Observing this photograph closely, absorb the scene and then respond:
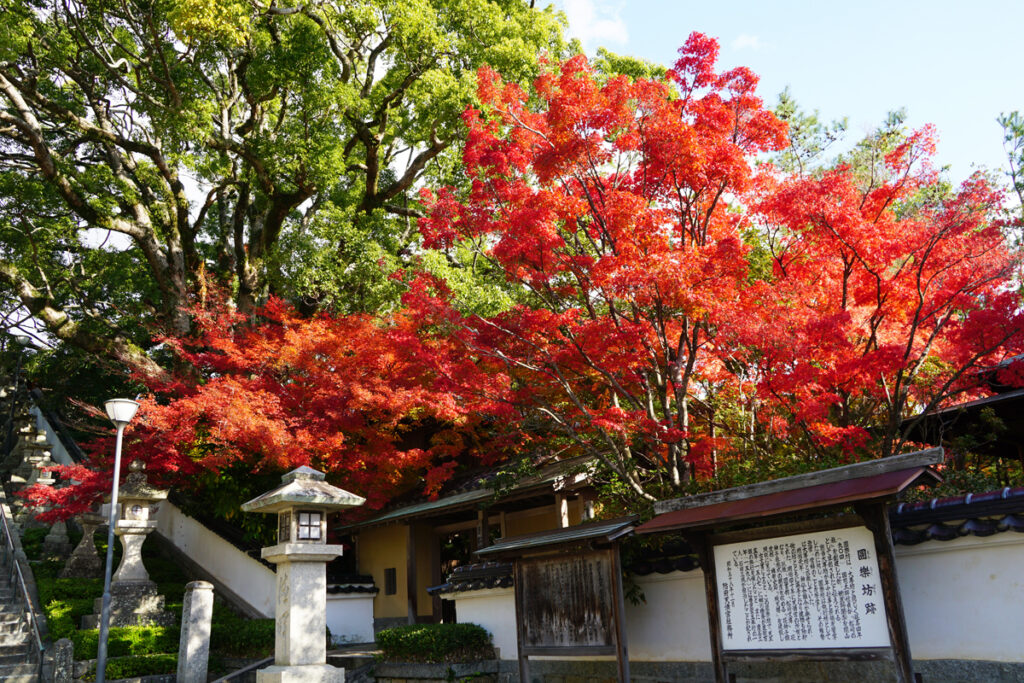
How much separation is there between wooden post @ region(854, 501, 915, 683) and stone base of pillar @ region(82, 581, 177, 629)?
14115 millimetres

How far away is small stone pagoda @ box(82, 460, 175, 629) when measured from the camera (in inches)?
592

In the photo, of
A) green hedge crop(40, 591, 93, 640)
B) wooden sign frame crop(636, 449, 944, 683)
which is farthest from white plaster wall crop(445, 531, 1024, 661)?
green hedge crop(40, 591, 93, 640)

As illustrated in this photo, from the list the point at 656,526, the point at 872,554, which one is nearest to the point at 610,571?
the point at 656,526

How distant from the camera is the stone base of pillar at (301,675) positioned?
880 cm

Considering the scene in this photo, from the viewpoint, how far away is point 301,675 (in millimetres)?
8867

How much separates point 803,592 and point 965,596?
1.53 m

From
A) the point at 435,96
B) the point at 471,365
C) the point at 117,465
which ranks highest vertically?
the point at 435,96

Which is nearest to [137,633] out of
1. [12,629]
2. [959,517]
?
[12,629]

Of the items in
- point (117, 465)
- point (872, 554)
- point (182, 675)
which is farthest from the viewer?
point (182, 675)

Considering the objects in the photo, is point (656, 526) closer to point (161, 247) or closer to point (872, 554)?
point (872, 554)

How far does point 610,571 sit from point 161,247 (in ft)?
60.5

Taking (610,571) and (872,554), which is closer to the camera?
(872,554)

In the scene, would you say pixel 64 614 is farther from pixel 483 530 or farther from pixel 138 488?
pixel 483 530

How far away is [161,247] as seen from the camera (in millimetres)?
22125
